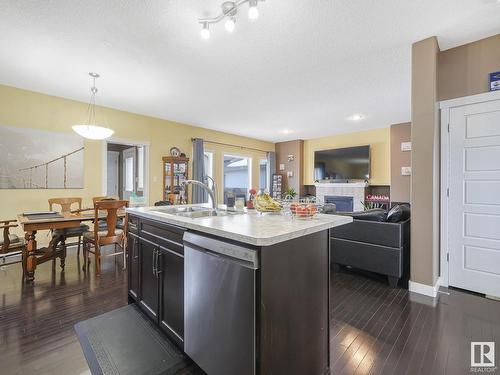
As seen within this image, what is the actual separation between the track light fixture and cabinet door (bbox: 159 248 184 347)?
1.85 meters

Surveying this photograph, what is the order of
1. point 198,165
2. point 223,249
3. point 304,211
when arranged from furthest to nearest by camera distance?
point 198,165, point 304,211, point 223,249

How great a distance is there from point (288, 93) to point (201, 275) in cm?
346

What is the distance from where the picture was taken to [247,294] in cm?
109

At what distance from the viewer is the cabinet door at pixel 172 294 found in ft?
5.04

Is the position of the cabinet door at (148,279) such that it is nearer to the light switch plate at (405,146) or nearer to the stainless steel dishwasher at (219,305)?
the stainless steel dishwasher at (219,305)

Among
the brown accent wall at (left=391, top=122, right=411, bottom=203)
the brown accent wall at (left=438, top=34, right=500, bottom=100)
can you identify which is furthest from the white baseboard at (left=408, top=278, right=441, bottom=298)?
the brown accent wall at (left=391, top=122, right=411, bottom=203)

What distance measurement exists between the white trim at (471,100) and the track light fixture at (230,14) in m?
2.22

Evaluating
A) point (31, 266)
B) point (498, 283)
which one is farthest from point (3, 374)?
point (498, 283)

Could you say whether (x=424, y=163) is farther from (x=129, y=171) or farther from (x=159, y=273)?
(x=129, y=171)

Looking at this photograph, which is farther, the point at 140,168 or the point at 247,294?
the point at 140,168

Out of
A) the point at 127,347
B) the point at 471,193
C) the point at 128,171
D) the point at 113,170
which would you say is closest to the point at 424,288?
the point at 471,193

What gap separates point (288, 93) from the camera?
157 inches

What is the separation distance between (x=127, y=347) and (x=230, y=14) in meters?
2.71

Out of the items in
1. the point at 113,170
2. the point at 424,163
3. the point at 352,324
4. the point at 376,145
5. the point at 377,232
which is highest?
the point at 376,145
